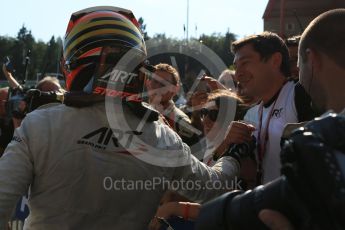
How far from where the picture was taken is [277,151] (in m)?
2.85

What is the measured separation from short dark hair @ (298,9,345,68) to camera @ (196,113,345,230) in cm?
77

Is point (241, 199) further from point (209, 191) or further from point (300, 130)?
point (209, 191)

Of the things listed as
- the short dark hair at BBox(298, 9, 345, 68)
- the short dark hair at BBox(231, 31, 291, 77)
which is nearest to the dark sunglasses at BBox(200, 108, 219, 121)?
the short dark hair at BBox(231, 31, 291, 77)

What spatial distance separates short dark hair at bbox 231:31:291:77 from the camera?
314cm

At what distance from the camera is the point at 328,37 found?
6.80 ft

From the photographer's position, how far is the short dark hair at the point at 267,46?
10.3 ft

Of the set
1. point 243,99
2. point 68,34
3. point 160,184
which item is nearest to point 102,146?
point 160,184

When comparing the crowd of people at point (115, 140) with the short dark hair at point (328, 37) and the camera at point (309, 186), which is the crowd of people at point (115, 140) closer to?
the short dark hair at point (328, 37)

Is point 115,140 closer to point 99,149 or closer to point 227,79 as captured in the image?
point 99,149

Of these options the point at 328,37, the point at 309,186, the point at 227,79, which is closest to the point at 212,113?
the point at 328,37

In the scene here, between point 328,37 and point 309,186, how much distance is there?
1011 millimetres

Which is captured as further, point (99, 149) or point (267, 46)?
point (267, 46)

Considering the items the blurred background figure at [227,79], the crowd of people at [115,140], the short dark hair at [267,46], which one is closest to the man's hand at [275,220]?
the crowd of people at [115,140]

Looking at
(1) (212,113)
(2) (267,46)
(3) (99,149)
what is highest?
(2) (267,46)
